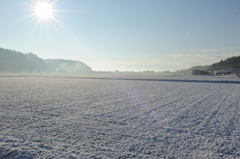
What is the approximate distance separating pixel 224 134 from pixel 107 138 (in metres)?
3.08

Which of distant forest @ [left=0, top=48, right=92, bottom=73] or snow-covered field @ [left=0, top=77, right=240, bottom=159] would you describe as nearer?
snow-covered field @ [left=0, top=77, right=240, bottom=159]

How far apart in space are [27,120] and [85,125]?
199 cm

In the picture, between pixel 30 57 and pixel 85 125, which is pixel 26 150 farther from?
pixel 30 57

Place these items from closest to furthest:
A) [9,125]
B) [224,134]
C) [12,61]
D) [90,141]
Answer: [90,141]
[224,134]
[9,125]
[12,61]

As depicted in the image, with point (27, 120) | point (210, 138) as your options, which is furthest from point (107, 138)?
point (27, 120)

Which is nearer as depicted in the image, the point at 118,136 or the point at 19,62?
the point at 118,136

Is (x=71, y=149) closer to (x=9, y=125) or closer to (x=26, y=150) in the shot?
(x=26, y=150)

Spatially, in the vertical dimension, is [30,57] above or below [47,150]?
above

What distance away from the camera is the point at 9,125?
416 centimetres

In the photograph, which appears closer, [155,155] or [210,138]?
[155,155]

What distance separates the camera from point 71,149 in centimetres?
295

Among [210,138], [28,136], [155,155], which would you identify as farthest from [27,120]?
[210,138]

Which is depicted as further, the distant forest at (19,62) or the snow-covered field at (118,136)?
the distant forest at (19,62)

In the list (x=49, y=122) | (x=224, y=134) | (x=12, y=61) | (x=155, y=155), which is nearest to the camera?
(x=155, y=155)
